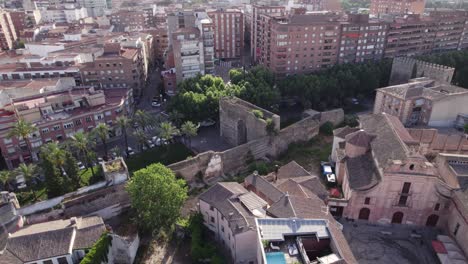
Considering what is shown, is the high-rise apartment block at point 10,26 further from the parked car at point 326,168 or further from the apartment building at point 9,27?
the parked car at point 326,168

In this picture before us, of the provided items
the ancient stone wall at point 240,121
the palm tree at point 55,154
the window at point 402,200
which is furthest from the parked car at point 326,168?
the palm tree at point 55,154

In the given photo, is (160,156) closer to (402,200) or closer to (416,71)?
(402,200)

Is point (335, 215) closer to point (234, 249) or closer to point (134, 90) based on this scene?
point (234, 249)

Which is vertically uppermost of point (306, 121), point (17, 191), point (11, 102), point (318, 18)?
point (318, 18)

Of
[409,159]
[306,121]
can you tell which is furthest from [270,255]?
[306,121]

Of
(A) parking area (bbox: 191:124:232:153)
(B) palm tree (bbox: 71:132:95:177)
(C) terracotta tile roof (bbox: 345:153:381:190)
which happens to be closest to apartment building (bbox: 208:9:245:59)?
(A) parking area (bbox: 191:124:232:153)

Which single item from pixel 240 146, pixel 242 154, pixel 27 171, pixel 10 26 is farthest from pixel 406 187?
pixel 10 26
